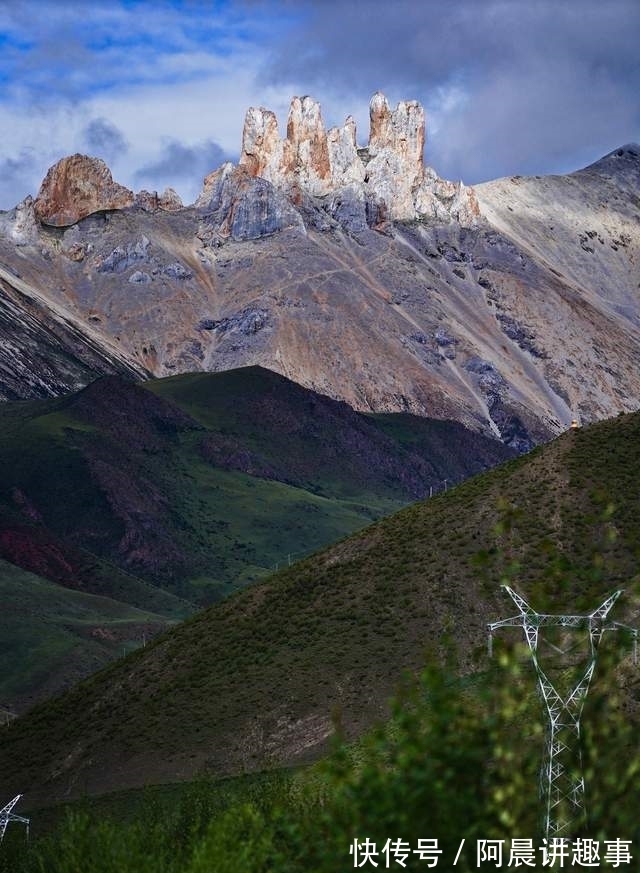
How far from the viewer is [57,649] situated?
166 meters

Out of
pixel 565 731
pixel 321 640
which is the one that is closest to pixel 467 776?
pixel 565 731

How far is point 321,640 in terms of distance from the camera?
90.9m

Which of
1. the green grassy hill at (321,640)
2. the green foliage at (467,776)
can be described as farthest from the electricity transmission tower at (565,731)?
the green grassy hill at (321,640)

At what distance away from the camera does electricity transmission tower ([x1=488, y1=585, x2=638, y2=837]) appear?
18531 millimetres

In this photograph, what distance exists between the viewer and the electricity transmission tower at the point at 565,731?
18.5m

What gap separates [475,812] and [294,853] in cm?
971

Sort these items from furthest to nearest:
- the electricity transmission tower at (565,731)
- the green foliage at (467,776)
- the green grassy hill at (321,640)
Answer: the green grassy hill at (321,640) < the electricity transmission tower at (565,731) < the green foliage at (467,776)

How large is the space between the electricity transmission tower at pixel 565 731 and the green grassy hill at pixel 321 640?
183 ft

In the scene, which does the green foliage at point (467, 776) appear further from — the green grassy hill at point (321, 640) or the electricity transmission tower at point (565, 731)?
the green grassy hill at point (321, 640)

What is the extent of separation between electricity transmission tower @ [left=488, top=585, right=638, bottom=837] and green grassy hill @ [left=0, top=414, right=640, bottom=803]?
55881 millimetres

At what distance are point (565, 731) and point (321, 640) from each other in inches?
2848

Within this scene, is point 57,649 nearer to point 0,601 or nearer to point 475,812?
point 0,601

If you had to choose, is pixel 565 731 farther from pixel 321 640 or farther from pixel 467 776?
pixel 321 640

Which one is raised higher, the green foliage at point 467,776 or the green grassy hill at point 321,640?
the green grassy hill at point 321,640
